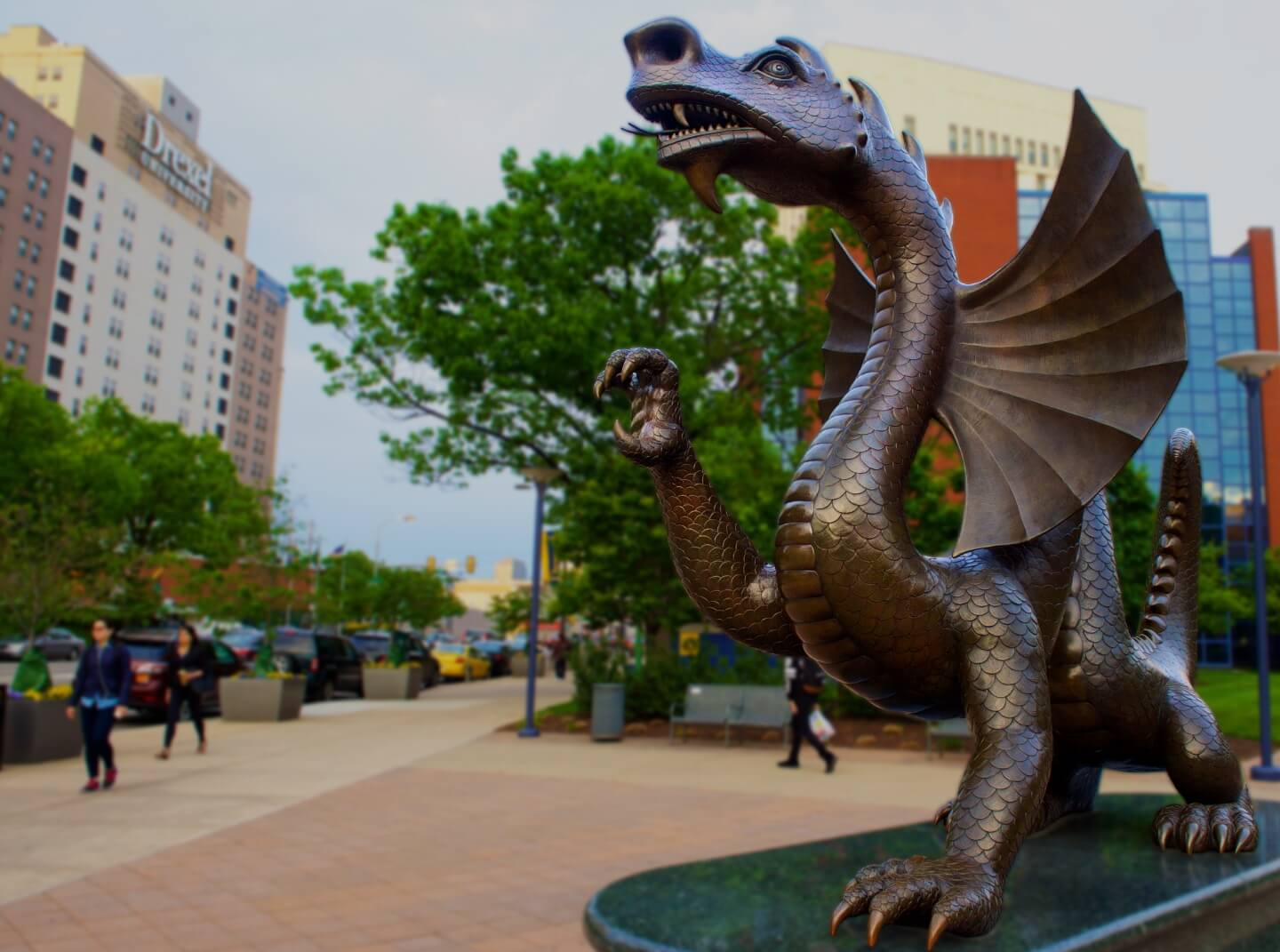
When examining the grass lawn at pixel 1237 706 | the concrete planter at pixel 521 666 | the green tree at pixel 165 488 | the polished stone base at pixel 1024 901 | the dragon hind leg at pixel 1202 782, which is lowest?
the concrete planter at pixel 521 666

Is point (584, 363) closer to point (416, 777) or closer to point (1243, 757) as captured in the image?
point (416, 777)

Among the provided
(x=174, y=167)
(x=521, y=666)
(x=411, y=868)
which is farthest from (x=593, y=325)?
(x=174, y=167)

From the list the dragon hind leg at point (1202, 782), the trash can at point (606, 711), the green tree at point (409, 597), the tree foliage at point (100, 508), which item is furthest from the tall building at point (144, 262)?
the dragon hind leg at point (1202, 782)

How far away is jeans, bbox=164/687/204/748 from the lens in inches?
400

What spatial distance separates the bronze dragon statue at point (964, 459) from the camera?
2.58 m

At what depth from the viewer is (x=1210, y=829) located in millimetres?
3078

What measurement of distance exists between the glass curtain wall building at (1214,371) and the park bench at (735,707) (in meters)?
33.2

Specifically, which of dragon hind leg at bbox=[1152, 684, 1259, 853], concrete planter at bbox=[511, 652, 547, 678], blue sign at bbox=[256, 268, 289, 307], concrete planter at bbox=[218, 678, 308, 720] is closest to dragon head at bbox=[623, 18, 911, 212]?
dragon hind leg at bbox=[1152, 684, 1259, 853]

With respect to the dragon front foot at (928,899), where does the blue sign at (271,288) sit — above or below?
above

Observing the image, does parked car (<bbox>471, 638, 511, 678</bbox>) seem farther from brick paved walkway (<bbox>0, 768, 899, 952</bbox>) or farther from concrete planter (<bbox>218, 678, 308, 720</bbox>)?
brick paved walkway (<bbox>0, 768, 899, 952</bbox>)

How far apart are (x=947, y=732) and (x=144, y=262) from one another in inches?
2484

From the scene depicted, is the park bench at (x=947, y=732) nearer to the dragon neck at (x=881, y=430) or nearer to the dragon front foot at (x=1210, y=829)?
the dragon front foot at (x=1210, y=829)

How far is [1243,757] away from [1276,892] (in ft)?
32.8

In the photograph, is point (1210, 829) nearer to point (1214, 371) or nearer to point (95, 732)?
point (95, 732)
